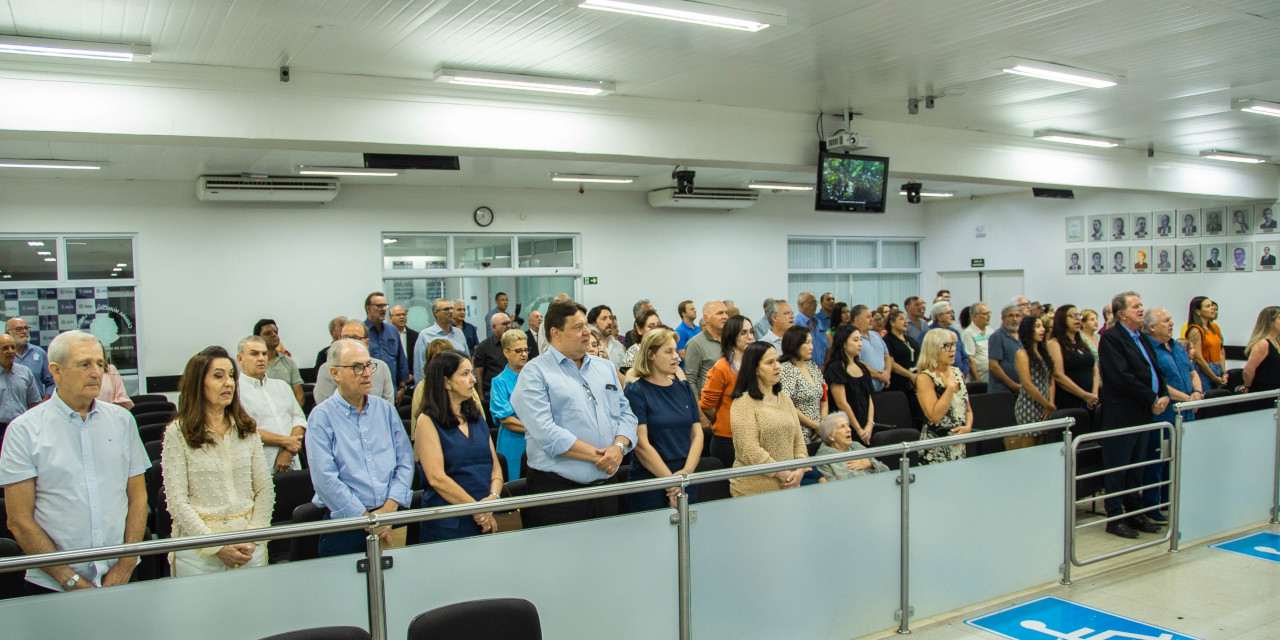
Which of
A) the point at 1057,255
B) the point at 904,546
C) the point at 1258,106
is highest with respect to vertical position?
the point at 1258,106

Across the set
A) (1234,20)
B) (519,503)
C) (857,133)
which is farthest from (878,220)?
(519,503)

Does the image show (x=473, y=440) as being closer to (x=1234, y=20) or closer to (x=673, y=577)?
(x=673, y=577)

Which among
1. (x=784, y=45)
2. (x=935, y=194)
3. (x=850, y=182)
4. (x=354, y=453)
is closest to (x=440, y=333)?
(x=850, y=182)

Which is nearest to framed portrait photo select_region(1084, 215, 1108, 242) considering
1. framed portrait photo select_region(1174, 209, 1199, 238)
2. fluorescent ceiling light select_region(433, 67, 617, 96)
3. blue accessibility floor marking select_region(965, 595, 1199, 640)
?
framed portrait photo select_region(1174, 209, 1199, 238)

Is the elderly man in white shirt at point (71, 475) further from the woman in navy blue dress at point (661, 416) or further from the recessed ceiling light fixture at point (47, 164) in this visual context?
the recessed ceiling light fixture at point (47, 164)

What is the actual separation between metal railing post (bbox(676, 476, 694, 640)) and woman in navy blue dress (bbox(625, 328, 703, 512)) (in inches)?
31.6

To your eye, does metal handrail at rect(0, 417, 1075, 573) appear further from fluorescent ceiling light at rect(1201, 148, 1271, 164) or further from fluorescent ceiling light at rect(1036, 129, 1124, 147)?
fluorescent ceiling light at rect(1201, 148, 1271, 164)

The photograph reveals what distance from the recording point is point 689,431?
14.3 ft

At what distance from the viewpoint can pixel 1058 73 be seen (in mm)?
6121

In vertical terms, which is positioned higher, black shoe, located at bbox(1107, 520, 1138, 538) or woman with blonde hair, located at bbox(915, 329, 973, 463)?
woman with blonde hair, located at bbox(915, 329, 973, 463)

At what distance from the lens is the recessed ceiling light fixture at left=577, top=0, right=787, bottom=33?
4.34 meters

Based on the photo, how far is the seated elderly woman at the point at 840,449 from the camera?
4320 millimetres

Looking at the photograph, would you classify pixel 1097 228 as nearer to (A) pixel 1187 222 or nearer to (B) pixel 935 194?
(A) pixel 1187 222

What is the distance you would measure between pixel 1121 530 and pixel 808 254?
9621mm
